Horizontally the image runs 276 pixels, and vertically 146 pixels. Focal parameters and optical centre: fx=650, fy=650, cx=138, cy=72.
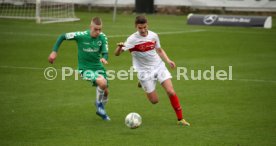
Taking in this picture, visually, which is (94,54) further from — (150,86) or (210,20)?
(210,20)

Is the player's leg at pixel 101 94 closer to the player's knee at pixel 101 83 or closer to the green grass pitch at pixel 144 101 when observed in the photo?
the player's knee at pixel 101 83

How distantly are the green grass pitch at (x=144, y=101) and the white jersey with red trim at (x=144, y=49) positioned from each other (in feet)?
3.24

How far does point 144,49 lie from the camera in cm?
1209

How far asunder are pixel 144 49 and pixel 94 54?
3.13 ft

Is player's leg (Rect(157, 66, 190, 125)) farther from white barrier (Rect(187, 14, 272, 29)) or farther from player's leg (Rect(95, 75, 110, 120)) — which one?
white barrier (Rect(187, 14, 272, 29))

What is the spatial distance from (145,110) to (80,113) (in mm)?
1314

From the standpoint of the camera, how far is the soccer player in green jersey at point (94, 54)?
12.0 metres

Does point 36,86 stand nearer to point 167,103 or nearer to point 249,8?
point 167,103

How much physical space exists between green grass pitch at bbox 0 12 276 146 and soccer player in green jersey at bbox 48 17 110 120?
1.51 feet

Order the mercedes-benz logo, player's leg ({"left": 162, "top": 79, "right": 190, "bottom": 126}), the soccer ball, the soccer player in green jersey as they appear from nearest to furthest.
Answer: the soccer ball → player's leg ({"left": 162, "top": 79, "right": 190, "bottom": 126}) → the soccer player in green jersey → the mercedes-benz logo

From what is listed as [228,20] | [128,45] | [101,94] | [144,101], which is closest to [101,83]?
[101,94]

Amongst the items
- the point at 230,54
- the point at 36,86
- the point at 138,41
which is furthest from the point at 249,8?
the point at 138,41

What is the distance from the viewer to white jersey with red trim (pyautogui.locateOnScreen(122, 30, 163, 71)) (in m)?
12.0

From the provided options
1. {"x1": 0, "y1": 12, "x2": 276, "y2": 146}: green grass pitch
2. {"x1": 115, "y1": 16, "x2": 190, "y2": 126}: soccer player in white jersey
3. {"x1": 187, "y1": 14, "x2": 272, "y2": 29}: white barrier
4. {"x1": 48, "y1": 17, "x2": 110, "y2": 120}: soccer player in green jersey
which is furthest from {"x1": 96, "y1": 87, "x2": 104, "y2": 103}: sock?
{"x1": 187, "y1": 14, "x2": 272, "y2": 29}: white barrier
